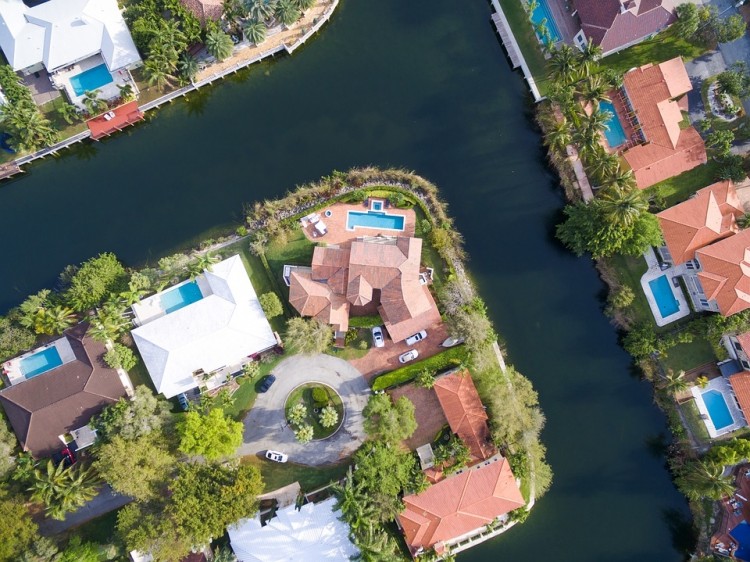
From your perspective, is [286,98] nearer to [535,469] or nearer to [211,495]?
[211,495]

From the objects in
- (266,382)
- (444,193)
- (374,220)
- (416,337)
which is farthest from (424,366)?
(444,193)

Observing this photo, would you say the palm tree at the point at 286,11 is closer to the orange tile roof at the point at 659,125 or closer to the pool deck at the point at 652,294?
the orange tile roof at the point at 659,125

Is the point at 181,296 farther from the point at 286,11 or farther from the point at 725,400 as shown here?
the point at 725,400

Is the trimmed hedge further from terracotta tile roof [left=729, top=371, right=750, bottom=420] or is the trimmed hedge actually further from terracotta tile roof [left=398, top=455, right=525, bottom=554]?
terracotta tile roof [left=729, top=371, right=750, bottom=420]

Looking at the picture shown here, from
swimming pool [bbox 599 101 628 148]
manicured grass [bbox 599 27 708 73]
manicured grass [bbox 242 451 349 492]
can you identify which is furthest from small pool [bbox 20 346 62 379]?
manicured grass [bbox 599 27 708 73]

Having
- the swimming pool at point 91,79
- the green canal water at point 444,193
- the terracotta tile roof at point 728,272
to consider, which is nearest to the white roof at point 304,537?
the green canal water at point 444,193

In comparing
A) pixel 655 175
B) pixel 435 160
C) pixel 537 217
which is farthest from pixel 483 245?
pixel 655 175
